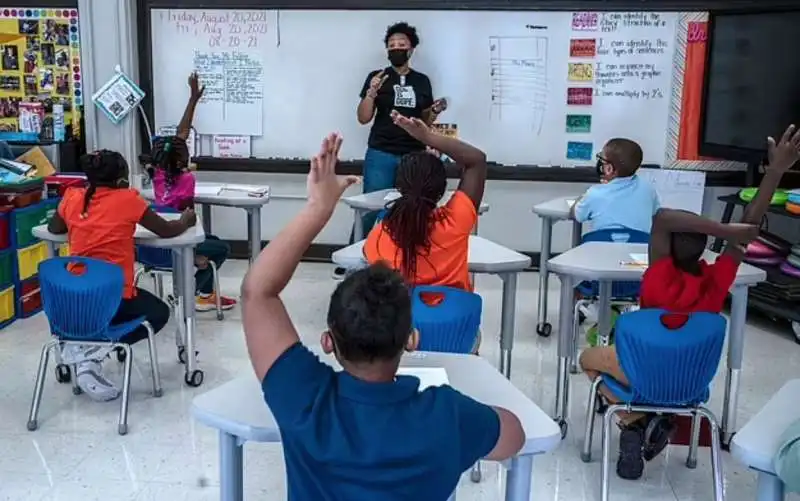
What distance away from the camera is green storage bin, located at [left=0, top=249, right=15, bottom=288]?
481 cm

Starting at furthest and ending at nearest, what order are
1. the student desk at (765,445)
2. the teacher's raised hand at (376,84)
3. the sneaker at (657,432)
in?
the teacher's raised hand at (376,84), the sneaker at (657,432), the student desk at (765,445)

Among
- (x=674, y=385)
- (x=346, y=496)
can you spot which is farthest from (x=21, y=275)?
(x=346, y=496)

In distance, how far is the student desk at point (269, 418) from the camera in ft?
6.14

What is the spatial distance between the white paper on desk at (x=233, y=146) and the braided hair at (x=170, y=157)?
1.56 meters

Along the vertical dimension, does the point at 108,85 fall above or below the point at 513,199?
above

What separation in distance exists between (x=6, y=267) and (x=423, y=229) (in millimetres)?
2958

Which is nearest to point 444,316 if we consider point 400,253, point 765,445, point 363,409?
point 400,253

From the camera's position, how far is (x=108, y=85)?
19.9 ft

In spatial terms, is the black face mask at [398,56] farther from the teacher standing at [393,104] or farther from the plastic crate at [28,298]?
the plastic crate at [28,298]

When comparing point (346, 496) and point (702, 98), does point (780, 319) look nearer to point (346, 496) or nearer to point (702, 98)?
point (702, 98)

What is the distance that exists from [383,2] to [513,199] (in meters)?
1.63

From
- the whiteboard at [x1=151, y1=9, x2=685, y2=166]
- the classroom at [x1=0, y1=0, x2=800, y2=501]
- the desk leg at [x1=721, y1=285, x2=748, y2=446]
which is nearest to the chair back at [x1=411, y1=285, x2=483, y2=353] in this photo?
the classroom at [x1=0, y1=0, x2=800, y2=501]

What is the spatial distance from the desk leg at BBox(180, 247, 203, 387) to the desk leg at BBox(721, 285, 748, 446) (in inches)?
89.3

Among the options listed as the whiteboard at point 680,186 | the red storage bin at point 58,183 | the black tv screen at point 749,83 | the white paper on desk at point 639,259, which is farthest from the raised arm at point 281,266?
the whiteboard at point 680,186
